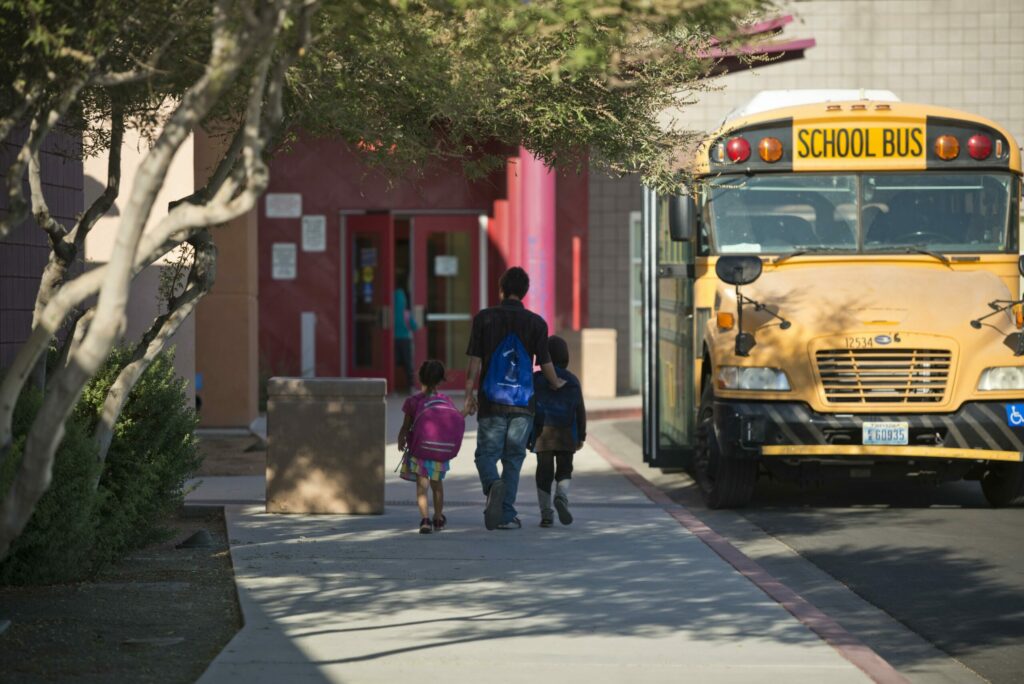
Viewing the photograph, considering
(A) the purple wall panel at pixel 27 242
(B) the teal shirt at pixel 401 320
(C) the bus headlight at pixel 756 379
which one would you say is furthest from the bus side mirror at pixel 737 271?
(B) the teal shirt at pixel 401 320

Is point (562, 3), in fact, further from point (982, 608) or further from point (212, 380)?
point (212, 380)

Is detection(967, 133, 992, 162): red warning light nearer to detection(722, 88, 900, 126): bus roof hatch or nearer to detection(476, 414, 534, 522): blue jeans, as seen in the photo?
detection(722, 88, 900, 126): bus roof hatch

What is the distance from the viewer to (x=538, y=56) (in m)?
9.99

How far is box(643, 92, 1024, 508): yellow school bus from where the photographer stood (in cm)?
1335

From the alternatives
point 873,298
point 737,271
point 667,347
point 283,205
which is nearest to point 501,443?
point 737,271

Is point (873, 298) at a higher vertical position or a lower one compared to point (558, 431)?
higher

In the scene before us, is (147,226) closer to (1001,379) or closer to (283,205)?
→ (1001,379)

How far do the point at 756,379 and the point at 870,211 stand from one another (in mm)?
1826

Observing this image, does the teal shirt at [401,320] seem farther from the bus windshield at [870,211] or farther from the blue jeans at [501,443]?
the blue jeans at [501,443]

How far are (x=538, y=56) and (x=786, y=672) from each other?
4040mm

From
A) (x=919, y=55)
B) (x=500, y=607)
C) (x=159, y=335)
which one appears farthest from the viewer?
(x=919, y=55)

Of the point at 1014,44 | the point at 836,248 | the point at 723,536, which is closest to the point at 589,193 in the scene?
the point at 1014,44

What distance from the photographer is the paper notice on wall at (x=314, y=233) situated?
26906mm

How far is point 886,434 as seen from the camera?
13.3 meters
